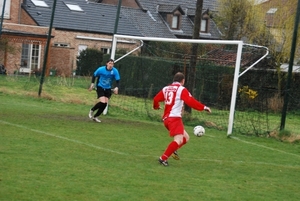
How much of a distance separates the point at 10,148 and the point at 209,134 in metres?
7.28

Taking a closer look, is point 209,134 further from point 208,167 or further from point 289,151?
point 208,167

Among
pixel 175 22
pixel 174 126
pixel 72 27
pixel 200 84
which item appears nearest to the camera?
pixel 174 126

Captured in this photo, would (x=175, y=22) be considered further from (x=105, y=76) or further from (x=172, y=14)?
(x=105, y=76)

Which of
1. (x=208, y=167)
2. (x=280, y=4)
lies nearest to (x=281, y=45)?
(x=280, y=4)

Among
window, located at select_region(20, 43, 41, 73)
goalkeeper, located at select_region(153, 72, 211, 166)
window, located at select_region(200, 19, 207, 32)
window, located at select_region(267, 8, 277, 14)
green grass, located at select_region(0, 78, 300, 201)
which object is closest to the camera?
green grass, located at select_region(0, 78, 300, 201)

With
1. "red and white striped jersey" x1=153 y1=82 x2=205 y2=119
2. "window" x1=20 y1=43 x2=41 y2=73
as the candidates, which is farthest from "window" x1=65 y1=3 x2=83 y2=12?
"red and white striped jersey" x1=153 y1=82 x2=205 y2=119

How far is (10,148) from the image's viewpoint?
43.6ft

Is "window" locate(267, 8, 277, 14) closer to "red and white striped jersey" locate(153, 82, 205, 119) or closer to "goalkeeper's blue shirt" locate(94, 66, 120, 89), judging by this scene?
"goalkeeper's blue shirt" locate(94, 66, 120, 89)

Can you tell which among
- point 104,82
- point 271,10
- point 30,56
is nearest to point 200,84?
point 104,82

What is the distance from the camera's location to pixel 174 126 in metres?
12.9

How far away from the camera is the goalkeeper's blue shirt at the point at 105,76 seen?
19797 mm

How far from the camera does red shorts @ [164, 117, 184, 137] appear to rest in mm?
12812

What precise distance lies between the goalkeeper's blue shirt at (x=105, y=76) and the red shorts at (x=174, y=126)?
276 inches

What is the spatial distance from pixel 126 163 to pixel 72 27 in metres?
40.6
